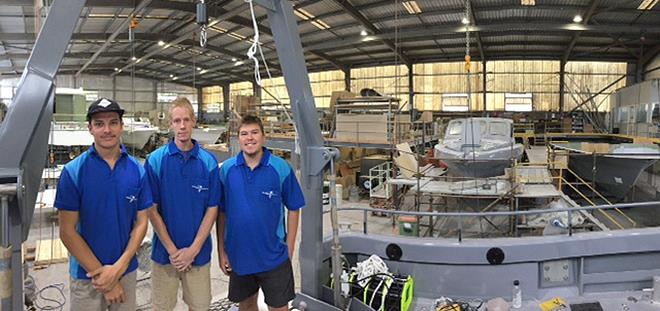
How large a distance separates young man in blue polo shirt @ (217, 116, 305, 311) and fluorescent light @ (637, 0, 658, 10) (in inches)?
755

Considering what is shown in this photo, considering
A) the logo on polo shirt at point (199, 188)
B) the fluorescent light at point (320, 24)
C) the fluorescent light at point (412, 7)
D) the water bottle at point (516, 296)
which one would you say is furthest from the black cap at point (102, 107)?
the fluorescent light at point (320, 24)

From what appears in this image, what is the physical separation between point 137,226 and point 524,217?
8259mm

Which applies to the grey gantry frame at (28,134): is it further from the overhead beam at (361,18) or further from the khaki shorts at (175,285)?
the overhead beam at (361,18)

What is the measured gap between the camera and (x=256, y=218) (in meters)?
2.75

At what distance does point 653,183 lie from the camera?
1388cm

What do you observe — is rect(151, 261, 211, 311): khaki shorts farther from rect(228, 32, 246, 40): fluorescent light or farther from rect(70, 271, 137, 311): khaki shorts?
rect(228, 32, 246, 40): fluorescent light

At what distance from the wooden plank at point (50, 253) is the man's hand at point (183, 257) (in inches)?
184

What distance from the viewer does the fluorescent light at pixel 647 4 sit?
53.3 ft

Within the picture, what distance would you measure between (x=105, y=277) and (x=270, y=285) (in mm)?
999

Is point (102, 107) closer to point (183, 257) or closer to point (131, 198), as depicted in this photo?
point (131, 198)

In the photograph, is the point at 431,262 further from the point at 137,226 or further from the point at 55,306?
the point at 55,306

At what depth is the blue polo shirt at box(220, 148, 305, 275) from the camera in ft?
9.05

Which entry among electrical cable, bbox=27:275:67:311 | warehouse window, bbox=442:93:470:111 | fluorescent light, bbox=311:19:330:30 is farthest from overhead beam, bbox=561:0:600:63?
electrical cable, bbox=27:275:67:311

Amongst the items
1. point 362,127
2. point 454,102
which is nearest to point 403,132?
point 362,127
